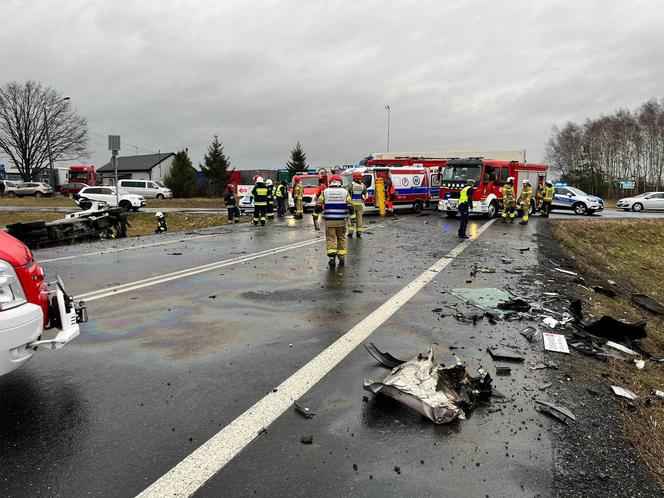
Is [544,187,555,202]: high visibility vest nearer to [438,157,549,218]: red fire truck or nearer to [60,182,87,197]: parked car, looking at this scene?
[438,157,549,218]: red fire truck

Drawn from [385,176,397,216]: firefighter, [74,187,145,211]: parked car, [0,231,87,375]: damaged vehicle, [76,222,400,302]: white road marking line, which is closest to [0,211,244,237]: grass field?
[74,187,145,211]: parked car

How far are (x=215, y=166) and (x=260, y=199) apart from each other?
45.5 m

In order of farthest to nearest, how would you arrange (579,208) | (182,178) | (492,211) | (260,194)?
(182,178) < (579,208) < (492,211) < (260,194)

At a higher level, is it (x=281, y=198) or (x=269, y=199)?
(x=281, y=198)

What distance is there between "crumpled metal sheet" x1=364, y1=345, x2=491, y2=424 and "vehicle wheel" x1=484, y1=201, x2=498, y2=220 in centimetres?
1881

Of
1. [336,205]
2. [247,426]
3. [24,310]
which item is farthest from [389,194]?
[24,310]

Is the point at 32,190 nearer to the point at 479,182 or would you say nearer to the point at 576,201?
the point at 479,182

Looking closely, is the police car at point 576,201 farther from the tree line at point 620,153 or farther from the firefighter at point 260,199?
the tree line at point 620,153

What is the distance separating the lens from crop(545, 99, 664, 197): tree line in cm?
5850

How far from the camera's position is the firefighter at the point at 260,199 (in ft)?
57.5

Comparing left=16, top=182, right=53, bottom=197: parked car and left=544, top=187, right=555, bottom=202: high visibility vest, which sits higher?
left=16, top=182, right=53, bottom=197: parked car

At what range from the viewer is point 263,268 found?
30.4 feet

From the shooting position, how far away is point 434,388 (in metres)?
3.58

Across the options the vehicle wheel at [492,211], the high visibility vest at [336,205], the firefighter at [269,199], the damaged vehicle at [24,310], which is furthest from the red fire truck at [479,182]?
the damaged vehicle at [24,310]
